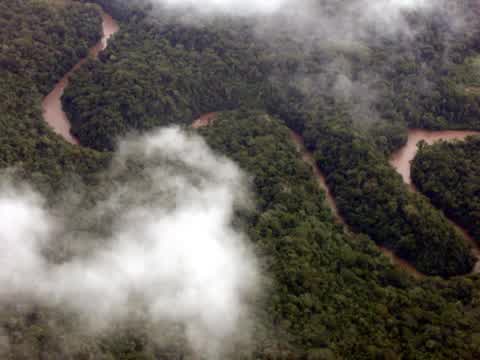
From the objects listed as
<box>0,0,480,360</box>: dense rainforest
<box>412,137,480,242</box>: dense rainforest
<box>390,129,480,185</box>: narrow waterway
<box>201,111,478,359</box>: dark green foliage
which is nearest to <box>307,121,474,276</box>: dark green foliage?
<box>0,0,480,360</box>: dense rainforest

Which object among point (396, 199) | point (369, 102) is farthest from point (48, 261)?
point (369, 102)

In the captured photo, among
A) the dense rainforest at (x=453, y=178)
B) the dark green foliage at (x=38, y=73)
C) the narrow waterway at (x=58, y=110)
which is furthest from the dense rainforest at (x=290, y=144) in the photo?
the narrow waterway at (x=58, y=110)

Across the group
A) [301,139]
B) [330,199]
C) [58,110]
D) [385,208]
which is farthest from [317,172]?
[58,110]

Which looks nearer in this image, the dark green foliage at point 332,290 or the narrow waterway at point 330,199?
the dark green foliage at point 332,290

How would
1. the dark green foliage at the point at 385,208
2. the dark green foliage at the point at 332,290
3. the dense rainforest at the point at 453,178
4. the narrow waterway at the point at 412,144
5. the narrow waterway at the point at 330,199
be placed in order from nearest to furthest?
the dark green foliage at the point at 332,290 < the dark green foliage at the point at 385,208 < the narrow waterway at the point at 330,199 < the dense rainforest at the point at 453,178 < the narrow waterway at the point at 412,144

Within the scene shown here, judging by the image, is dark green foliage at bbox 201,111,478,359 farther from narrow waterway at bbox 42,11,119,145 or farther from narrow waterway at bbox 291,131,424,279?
narrow waterway at bbox 42,11,119,145

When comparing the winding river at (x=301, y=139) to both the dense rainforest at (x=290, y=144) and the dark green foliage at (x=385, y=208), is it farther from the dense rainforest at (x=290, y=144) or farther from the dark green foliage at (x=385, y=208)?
the dark green foliage at (x=385, y=208)
